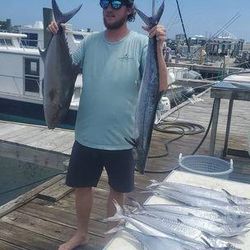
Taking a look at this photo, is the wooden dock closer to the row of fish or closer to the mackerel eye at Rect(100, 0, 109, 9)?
the row of fish

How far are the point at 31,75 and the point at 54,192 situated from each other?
8251 mm

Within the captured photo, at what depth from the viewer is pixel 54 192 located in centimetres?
405

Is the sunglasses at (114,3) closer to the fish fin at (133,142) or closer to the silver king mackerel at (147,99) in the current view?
the silver king mackerel at (147,99)

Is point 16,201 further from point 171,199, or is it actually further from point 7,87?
point 7,87

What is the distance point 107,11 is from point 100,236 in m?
1.83

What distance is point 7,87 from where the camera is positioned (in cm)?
1235

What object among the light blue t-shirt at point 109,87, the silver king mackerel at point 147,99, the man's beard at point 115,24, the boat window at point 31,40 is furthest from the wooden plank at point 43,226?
the boat window at point 31,40

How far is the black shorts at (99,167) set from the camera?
2.56 m

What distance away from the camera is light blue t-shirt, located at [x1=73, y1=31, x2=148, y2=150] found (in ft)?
7.95

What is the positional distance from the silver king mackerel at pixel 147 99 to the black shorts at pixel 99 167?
0.23 meters

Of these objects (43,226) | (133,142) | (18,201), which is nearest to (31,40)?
(18,201)

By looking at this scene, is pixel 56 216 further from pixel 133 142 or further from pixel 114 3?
pixel 114 3

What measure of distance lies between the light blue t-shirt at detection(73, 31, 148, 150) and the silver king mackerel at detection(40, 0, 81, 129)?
0.48ft

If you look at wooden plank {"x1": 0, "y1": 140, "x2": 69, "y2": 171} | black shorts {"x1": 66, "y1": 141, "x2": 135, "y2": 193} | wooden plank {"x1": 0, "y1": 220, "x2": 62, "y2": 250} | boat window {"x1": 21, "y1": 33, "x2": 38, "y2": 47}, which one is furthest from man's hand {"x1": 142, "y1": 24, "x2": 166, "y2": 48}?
boat window {"x1": 21, "y1": 33, "x2": 38, "y2": 47}
